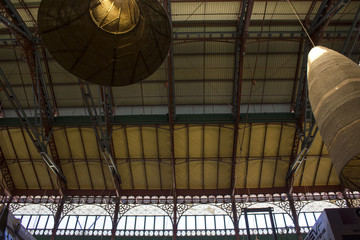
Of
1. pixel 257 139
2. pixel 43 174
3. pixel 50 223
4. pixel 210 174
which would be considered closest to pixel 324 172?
pixel 257 139

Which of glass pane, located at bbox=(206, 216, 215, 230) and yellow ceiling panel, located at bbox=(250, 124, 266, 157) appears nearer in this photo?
yellow ceiling panel, located at bbox=(250, 124, 266, 157)

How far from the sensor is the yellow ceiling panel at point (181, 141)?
2189cm

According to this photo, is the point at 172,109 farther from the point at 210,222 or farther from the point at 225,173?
the point at 210,222

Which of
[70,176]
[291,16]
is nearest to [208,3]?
[291,16]

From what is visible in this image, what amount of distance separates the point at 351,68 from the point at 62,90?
19.9 m

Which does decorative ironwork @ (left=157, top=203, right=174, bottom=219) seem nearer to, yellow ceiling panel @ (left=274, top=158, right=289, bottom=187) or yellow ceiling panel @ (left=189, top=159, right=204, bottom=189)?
yellow ceiling panel @ (left=189, top=159, right=204, bottom=189)

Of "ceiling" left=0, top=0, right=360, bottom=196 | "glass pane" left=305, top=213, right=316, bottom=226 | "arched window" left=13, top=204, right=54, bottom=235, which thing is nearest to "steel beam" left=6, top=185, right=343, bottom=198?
"ceiling" left=0, top=0, right=360, bottom=196

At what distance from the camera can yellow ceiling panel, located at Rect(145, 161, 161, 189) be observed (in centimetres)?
2335

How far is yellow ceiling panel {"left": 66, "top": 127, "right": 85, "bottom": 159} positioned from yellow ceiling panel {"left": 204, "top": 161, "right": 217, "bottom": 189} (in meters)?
10.3

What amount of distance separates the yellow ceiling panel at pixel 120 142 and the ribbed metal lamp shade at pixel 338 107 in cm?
1746

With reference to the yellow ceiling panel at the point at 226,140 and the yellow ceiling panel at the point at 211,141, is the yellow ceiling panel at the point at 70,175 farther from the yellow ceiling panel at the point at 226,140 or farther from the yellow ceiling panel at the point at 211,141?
the yellow ceiling panel at the point at 226,140

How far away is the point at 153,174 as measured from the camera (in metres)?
23.8

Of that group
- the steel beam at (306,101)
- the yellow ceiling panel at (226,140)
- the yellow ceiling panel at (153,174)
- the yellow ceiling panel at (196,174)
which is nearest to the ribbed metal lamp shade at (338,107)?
the steel beam at (306,101)

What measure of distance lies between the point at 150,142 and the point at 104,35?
17611 millimetres
